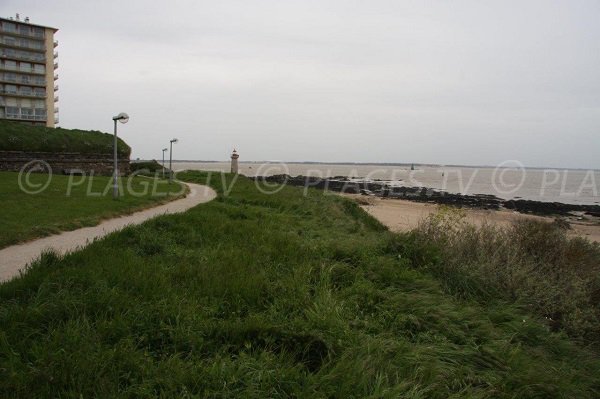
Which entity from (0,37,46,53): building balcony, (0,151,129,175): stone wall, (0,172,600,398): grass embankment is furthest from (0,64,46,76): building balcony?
(0,172,600,398): grass embankment

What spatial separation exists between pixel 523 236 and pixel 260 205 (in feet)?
29.2

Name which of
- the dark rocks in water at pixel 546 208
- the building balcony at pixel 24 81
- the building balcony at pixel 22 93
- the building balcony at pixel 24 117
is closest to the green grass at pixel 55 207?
the dark rocks in water at pixel 546 208

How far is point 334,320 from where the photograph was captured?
4352 mm

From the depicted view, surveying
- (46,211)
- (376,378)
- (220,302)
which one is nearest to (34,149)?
(46,211)

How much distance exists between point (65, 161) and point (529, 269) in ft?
99.1

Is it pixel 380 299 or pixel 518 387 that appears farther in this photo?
pixel 380 299

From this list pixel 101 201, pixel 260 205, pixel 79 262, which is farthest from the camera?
pixel 260 205

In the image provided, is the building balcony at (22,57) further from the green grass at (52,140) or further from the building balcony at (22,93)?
the green grass at (52,140)

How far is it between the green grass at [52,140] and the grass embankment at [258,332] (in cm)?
2501

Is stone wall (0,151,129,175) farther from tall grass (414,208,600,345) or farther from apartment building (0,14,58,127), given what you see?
apartment building (0,14,58,127)

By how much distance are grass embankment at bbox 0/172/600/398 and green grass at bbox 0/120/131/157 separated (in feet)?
82.1

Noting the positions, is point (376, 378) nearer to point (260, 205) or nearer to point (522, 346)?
point (522, 346)

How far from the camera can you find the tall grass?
21.5 ft

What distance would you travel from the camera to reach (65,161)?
2809 centimetres
